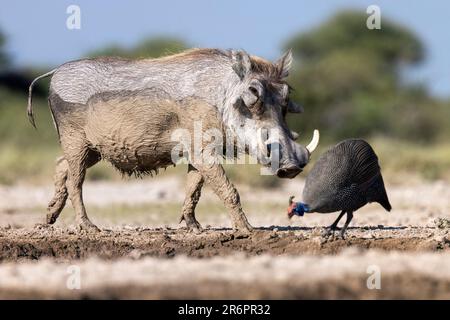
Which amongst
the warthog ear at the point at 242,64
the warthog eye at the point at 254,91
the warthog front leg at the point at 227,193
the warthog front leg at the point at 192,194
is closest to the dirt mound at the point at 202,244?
the warthog front leg at the point at 227,193

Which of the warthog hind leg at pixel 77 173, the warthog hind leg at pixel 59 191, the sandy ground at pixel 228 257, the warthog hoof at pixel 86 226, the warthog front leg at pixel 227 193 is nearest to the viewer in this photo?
the sandy ground at pixel 228 257

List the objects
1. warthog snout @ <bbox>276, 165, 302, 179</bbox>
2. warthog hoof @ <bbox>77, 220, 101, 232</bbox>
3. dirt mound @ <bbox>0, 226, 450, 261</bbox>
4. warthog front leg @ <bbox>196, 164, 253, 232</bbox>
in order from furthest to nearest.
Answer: warthog hoof @ <bbox>77, 220, 101, 232</bbox> < warthog front leg @ <bbox>196, 164, 253, 232</bbox> < warthog snout @ <bbox>276, 165, 302, 179</bbox> < dirt mound @ <bbox>0, 226, 450, 261</bbox>

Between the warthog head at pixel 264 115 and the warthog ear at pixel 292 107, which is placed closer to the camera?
the warthog head at pixel 264 115

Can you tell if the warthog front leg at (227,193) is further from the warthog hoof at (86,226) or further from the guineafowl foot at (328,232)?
the warthog hoof at (86,226)

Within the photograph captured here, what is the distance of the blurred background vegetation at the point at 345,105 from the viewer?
20.4 m

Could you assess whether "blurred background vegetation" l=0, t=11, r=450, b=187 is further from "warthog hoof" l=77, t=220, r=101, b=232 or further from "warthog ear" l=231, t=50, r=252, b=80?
"warthog ear" l=231, t=50, r=252, b=80

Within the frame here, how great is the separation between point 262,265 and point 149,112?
3117 mm

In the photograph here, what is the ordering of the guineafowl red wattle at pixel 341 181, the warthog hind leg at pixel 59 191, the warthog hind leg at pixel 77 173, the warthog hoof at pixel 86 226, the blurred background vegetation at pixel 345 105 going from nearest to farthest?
the guineafowl red wattle at pixel 341 181 < the warthog hoof at pixel 86 226 < the warthog hind leg at pixel 77 173 < the warthog hind leg at pixel 59 191 < the blurred background vegetation at pixel 345 105

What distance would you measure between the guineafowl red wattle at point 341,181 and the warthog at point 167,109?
0.24 meters

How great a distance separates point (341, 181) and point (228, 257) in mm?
1735

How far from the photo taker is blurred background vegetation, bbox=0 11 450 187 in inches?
801

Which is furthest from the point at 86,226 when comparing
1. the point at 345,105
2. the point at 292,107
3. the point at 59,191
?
the point at 345,105

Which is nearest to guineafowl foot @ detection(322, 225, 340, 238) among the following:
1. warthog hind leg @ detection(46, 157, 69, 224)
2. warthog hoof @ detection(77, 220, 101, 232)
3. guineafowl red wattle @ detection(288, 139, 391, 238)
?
guineafowl red wattle @ detection(288, 139, 391, 238)

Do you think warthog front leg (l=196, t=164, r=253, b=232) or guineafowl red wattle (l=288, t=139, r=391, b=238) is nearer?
guineafowl red wattle (l=288, t=139, r=391, b=238)
